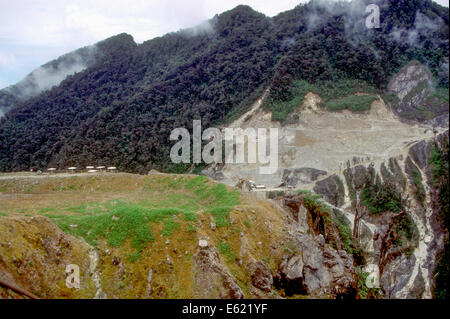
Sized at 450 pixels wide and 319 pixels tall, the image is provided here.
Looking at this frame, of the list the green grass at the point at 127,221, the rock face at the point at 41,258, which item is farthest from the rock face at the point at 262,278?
the rock face at the point at 41,258

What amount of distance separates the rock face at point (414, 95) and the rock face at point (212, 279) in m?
42.8

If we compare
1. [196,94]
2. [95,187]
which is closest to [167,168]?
[196,94]

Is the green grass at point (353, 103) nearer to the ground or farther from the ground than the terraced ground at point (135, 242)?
farther from the ground

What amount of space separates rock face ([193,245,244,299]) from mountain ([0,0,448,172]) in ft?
148

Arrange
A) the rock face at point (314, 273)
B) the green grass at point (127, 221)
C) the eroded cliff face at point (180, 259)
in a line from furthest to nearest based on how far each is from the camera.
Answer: the rock face at point (314, 273) → the green grass at point (127, 221) → the eroded cliff face at point (180, 259)

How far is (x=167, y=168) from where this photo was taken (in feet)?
181

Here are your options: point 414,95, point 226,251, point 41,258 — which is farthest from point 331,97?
point 41,258

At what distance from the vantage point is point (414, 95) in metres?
54.3

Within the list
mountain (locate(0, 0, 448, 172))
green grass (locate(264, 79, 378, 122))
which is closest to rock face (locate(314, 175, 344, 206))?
green grass (locate(264, 79, 378, 122))

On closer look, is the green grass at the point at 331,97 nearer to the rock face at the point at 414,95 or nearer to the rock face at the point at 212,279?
the rock face at the point at 414,95

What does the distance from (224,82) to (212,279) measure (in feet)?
201

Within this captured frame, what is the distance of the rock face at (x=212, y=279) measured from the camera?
9.95 meters
